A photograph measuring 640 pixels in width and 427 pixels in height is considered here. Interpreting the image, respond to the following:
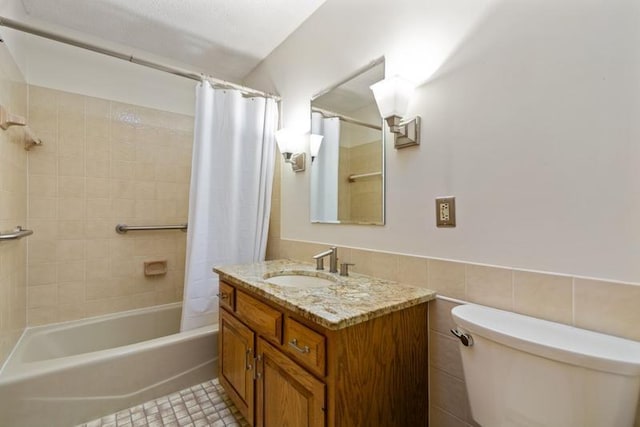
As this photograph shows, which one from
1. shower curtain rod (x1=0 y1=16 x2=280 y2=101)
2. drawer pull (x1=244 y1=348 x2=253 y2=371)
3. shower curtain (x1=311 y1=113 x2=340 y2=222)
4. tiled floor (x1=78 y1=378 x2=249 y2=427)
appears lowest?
tiled floor (x1=78 y1=378 x2=249 y2=427)

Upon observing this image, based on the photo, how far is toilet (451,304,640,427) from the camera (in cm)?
66

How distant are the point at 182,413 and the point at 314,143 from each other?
1.74m

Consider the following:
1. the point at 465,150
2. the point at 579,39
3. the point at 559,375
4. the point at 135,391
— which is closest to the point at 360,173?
the point at 465,150

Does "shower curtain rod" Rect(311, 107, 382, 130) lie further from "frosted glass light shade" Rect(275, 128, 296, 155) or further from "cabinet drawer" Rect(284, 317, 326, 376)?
"cabinet drawer" Rect(284, 317, 326, 376)

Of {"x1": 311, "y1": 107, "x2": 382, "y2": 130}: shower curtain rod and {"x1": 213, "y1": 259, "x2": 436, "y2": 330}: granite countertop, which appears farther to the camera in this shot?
{"x1": 311, "y1": 107, "x2": 382, "y2": 130}: shower curtain rod

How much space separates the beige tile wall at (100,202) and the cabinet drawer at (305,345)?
5.96 feet

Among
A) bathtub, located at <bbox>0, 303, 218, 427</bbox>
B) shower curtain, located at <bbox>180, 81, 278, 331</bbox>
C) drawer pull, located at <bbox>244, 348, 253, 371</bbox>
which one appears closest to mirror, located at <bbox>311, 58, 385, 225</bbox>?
shower curtain, located at <bbox>180, 81, 278, 331</bbox>

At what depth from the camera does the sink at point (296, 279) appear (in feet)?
5.00

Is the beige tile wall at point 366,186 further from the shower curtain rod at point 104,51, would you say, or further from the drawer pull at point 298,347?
the shower curtain rod at point 104,51

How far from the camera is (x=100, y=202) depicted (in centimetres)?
215

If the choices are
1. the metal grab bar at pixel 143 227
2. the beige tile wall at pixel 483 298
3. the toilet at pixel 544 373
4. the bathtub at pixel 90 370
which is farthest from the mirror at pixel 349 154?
the metal grab bar at pixel 143 227

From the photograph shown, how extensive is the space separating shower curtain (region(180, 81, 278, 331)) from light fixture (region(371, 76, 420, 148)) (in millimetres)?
1125

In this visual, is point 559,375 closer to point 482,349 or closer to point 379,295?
point 482,349

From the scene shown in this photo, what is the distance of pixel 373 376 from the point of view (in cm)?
97
